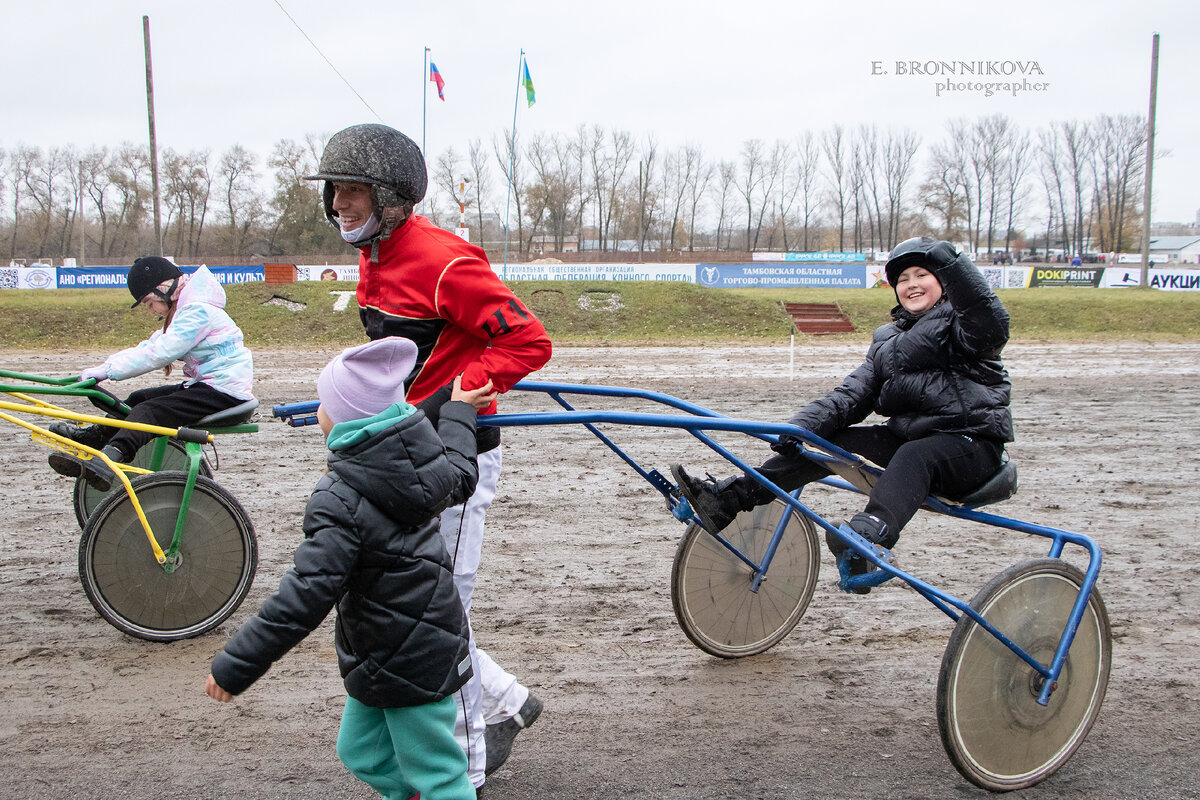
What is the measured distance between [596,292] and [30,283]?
66.2 feet

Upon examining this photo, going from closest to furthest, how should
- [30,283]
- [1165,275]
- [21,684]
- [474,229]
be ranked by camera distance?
[21,684] → [30,283] → [1165,275] → [474,229]

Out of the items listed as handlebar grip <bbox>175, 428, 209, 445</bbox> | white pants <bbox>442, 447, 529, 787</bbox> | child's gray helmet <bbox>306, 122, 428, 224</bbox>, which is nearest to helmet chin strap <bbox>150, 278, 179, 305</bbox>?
handlebar grip <bbox>175, 428, 209, 445</bbox>

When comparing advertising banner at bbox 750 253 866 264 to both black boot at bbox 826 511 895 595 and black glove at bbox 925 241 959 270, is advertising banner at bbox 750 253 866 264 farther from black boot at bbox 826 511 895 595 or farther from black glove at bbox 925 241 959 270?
black boot at bbox 826 511 895 595

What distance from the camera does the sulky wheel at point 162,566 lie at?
4316 millimetres

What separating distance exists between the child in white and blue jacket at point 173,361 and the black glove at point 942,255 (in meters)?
3.40

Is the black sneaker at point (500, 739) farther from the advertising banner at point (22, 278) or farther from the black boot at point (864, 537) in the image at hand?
the advertising banner at point (22, 278)

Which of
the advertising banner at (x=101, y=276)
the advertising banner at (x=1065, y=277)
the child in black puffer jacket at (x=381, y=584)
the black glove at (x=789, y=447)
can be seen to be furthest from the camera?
the advertising banner at (x=1065, y=277)

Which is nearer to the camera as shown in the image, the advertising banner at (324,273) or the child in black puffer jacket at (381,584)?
the child in black puffer jacket at (381,584)

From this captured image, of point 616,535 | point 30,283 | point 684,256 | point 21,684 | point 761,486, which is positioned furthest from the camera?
point 684,256

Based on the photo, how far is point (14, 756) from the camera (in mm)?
3256

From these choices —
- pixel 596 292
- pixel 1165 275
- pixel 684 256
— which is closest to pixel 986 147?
pixel 684 256

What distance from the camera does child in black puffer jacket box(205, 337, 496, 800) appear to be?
2.19 metres

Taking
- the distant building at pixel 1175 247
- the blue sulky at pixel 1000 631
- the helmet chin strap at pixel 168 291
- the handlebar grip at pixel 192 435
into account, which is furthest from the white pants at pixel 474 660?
the distant building at pixel 1175 247

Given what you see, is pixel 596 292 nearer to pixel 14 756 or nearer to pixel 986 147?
pixel 14 756
